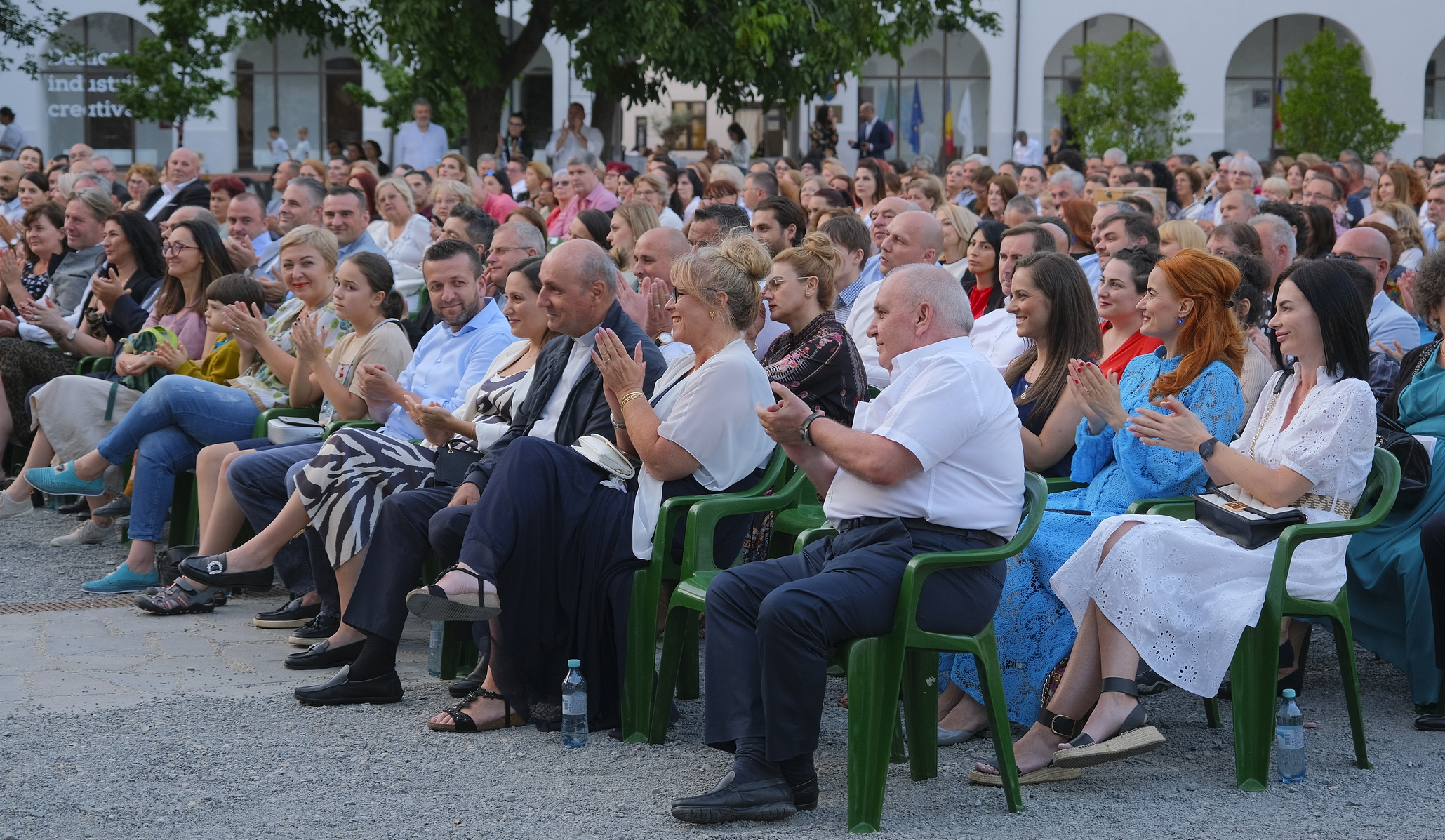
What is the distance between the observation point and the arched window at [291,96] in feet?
115

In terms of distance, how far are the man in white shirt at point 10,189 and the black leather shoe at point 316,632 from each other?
29.9 feet

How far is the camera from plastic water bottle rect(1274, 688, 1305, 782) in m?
3.83

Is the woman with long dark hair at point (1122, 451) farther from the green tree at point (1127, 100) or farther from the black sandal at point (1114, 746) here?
the green tree at point (1127, 100)

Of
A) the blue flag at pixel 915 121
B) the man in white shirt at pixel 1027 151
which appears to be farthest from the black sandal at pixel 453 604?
the blue flag at pixel 915 121

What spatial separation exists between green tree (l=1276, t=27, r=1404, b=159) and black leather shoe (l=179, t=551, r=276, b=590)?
24.9 meters

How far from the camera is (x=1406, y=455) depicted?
14.5 feet

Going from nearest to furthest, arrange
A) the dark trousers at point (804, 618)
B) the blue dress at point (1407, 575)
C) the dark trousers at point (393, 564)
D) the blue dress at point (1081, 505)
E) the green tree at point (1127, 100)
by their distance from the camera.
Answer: the dark trousers at point (804, 618) → the blue dress at point (1081, 505) → the blue dress at point (1407, 575) → the dark trousers at point (393, 564) → the green tree at point (1127, 100)

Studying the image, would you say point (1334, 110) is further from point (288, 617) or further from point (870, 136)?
point (288, 617)

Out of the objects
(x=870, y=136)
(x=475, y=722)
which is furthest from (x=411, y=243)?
(x=870, y=136)

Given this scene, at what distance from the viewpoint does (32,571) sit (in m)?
6.54

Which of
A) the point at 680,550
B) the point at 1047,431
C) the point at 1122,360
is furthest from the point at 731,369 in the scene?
the point at 1122,360

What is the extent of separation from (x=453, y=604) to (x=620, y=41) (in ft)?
45.8

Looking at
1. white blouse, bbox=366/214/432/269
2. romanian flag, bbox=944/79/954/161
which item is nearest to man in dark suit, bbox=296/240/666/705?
white blouse, bbox=366/214/432/269

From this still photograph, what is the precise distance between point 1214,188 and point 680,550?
9249 mm
